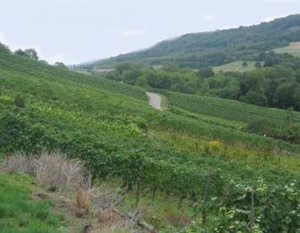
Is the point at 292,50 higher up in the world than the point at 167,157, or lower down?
lower down

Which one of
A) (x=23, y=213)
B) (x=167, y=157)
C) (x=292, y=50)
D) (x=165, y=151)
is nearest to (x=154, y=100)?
(x=165, y=151)

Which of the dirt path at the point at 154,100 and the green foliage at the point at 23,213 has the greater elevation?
the green foliage at the point at 23,213

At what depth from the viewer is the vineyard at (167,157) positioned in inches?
352

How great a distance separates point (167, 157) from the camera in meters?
27.3

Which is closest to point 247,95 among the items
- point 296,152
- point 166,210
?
point 296,152

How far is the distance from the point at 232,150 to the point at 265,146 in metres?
10.7

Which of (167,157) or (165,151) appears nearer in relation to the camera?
(167,157)

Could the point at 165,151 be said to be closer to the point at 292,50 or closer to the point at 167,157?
the point at 167,157

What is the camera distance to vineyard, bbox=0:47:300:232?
29.3 feet

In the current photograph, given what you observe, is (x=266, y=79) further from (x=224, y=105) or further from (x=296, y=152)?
→ (x=296, y=152)

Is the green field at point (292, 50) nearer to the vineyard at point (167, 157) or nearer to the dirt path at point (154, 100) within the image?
the dirt path at point (154, 100)

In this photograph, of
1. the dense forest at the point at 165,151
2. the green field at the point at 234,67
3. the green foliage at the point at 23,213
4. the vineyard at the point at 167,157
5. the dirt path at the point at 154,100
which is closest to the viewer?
the vineyard at the point at 167,157

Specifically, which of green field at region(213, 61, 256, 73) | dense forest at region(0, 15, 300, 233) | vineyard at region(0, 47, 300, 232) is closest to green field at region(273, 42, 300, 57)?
green field at region(213, 61, 256, 73)

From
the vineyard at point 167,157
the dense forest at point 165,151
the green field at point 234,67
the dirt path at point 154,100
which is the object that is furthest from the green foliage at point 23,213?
the green field at point 234,67
